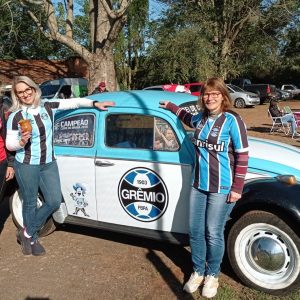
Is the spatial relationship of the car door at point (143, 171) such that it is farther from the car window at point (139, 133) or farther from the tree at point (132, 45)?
the tree at point (132, 45)

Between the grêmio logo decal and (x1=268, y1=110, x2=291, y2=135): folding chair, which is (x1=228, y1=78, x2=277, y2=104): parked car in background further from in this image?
the grêmio logo decal

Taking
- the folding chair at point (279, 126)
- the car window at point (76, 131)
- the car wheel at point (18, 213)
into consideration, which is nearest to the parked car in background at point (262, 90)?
the folding chair at point (279, 126)

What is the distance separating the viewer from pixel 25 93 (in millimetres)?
4297

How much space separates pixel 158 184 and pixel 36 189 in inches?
50.6

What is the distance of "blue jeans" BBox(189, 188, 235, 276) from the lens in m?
3.64

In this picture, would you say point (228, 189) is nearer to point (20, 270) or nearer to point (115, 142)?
point (115, 142)

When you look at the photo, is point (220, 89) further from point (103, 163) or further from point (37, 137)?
point (37, 137)

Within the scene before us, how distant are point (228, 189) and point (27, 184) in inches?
81.3

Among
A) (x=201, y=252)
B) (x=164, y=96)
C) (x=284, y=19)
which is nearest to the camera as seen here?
(x=201, y=252)

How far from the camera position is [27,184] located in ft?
14.7

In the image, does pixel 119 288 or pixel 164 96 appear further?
pixel 164 96

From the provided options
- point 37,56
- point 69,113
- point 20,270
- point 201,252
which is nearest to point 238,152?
point 201,252

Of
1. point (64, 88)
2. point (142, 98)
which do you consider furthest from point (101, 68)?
point (64, 88)

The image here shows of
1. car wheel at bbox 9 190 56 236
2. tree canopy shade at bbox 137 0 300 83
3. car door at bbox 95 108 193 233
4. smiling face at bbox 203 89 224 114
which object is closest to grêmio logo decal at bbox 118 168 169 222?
car door at bbox 95 108 193 233
